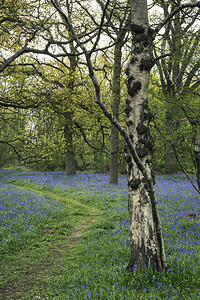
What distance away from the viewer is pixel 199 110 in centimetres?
867

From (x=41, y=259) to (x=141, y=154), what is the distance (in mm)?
4168

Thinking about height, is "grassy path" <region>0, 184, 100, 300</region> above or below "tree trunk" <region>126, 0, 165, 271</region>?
below

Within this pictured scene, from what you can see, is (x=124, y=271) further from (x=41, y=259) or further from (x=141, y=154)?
(x=41, y=259)

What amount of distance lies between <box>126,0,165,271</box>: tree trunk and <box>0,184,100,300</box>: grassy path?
7.11 feet

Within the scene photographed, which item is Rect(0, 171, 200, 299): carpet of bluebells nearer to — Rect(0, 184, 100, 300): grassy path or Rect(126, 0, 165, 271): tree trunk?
Rect(126, 0, 165, 271): tree trunk

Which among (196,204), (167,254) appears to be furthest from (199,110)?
(167,254)

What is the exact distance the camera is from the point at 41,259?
611 centimetres

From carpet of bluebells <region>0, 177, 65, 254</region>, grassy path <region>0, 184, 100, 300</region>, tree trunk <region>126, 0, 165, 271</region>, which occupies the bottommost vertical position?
grassy path <region>0, 184, 100, 300</region>

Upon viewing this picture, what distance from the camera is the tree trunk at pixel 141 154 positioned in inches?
162

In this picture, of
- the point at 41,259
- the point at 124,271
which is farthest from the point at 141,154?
the point at 41,259

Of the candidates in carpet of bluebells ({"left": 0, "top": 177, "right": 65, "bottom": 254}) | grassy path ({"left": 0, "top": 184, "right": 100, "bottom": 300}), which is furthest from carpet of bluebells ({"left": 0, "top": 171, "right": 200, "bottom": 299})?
grassy path ({"left": 0, "top": 184, "right": 100, "bottom": 300})

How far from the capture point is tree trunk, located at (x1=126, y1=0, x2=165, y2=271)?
411 cm

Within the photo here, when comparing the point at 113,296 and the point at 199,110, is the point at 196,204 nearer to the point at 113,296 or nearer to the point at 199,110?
the point at 199,110

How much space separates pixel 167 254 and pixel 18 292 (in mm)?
3262
